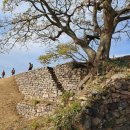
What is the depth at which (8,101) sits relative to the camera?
3491 centimetres

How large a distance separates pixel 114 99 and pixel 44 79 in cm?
1036

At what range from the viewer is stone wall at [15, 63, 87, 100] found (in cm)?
2918

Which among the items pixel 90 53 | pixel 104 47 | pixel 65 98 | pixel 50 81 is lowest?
pixel 65 98

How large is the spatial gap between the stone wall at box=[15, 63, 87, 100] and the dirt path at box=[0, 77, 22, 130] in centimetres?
106

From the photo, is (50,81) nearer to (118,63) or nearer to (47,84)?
(47,84)

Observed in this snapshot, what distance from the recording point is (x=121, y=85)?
23562mm

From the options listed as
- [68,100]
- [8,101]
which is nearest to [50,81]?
[8,101]

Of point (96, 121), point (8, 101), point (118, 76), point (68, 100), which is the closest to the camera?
point (96, 121)

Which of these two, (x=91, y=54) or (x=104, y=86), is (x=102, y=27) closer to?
(x=91, y=54)

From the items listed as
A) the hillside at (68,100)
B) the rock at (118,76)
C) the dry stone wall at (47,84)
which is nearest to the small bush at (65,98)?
the hillside at (68,100)

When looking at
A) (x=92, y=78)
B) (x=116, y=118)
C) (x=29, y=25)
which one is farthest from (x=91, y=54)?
(x=116, y=118)

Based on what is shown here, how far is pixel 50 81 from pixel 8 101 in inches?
201

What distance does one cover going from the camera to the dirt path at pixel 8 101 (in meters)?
30.6

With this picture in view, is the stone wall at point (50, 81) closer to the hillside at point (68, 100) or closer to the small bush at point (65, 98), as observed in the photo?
the hillside at point (68, 100)
